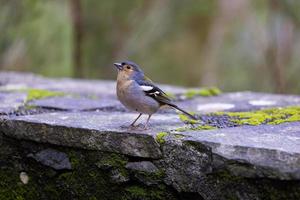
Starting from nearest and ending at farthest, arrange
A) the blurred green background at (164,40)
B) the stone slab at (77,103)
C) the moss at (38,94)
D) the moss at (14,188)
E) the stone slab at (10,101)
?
the moss at (14,188)
the stone slab at (10,101)
the stone slab at (77,103)
the moss at (38,94)
the blurred green background at (164,40)

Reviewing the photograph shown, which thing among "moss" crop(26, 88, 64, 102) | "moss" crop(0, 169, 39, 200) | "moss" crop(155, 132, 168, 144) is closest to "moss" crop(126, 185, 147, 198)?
"moss" crop(155, 132, 168, 144)

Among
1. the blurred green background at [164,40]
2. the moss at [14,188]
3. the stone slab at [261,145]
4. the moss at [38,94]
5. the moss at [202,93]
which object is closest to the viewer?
the stone slab at [261,145]

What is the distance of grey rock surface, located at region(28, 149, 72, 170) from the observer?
146 inches

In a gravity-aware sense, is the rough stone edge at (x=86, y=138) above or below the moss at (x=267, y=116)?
below

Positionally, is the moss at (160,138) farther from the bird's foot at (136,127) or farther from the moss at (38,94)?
the moss at (38,94)

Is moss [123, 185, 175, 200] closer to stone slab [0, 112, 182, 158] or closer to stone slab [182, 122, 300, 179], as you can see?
stone slab [0, 112, 182, 158]

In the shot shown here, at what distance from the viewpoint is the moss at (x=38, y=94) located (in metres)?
5.10

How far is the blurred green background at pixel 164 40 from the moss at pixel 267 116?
17.0 feet

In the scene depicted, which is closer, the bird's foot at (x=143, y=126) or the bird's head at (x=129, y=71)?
the bird's foot at (x=143, y=126)

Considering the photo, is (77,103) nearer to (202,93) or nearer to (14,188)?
(14,188)

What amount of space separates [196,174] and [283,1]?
7.09 metres

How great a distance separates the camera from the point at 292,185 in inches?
117

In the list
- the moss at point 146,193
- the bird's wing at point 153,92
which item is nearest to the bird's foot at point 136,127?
the bird's wing at point 153,92

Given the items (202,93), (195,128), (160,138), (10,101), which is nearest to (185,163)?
(160,138)
